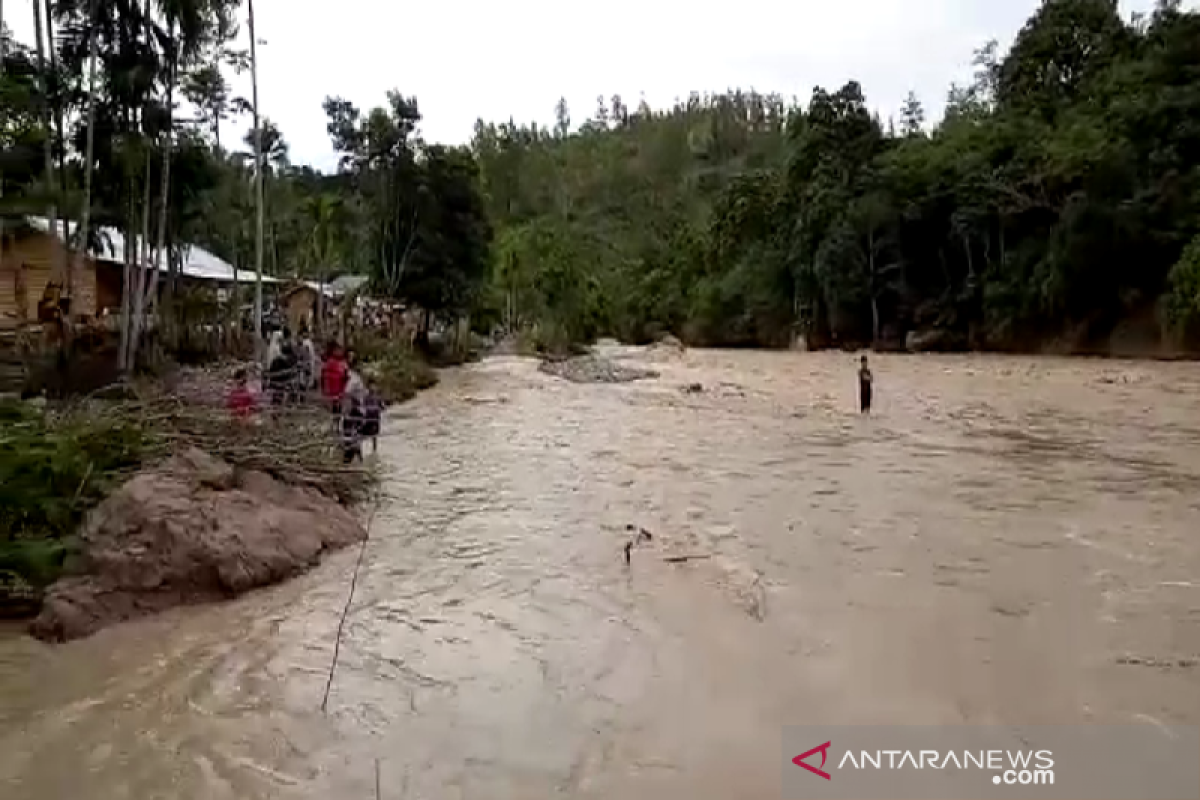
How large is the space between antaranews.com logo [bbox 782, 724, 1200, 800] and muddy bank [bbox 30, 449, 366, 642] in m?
4.83

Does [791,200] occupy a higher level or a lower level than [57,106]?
higher

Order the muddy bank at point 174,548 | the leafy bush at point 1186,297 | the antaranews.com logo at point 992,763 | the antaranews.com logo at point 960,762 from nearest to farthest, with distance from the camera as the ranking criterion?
the antaranews.com logo at point 992,763
the antaranews.com logo at point 960,762
the muddy bank at point 174,548
the leafy bush at point 1186,297

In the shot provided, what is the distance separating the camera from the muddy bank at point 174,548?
8.36 metres

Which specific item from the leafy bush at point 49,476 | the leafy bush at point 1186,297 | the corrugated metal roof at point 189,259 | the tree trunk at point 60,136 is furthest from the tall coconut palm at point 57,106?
the leafy bush at point 1186,297

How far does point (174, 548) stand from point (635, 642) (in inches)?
139

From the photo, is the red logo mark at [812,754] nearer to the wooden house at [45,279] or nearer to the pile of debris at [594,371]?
the wooden house at [45,279]

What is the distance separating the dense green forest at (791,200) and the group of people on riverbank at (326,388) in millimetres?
3942

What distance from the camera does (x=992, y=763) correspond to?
5.74 metres

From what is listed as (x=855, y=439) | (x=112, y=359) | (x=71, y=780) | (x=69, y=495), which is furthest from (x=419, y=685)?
(x=112, y=359)

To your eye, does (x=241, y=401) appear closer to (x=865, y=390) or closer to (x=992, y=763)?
(x=992, y=763)

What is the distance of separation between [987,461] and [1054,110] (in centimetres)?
4278

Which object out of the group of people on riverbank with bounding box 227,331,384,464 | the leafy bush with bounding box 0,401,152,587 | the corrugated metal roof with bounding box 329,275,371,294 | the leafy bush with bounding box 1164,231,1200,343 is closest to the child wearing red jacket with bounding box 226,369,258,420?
the group of people on riverbank with bounding box 227,331,384,464

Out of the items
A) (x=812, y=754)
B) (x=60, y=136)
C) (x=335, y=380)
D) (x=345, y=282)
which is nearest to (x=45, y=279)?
(x=60, y=136)

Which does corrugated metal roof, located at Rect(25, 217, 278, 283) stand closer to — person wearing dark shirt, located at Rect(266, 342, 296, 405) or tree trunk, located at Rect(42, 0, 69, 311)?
tree trunk, located at Rect(42, 0, 69, 311)
